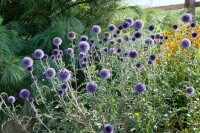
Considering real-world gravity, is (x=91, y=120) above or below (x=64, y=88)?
below

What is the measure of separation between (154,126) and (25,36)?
6.67 ft

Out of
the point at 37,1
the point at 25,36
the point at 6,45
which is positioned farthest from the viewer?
the point at 25,36

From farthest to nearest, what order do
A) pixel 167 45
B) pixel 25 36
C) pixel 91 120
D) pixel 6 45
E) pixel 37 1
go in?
pixel 25 36
pixel 37 1
pixel 6 45
pixel 167 45
pixel 91 120

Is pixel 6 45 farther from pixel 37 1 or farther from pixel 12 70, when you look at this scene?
pixel 37 1

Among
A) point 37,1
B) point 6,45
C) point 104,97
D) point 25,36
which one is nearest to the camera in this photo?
point 104,97

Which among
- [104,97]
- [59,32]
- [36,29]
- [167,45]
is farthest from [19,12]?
[104,97]

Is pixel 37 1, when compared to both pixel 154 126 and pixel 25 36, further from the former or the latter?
pixel 154 126

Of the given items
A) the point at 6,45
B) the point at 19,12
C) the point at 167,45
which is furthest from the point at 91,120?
the point at 19,12

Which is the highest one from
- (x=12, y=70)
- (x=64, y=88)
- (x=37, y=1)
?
(x=37, y=1)

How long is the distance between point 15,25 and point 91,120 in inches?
70.5

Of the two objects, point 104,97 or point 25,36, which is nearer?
point 104,97

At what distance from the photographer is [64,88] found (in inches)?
68.0

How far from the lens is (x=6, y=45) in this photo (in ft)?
9.50

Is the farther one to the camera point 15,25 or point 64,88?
point 15,25
